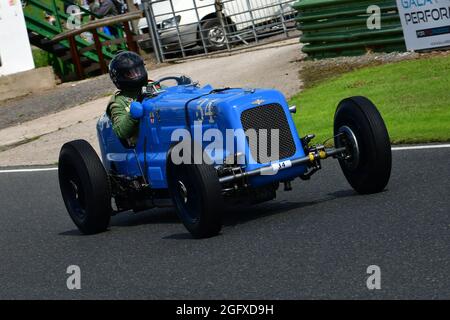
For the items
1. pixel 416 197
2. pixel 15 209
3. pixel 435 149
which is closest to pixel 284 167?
pixel 416 197

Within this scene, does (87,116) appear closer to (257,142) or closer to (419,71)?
(419,71)

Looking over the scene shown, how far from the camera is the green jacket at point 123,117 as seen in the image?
9.99m

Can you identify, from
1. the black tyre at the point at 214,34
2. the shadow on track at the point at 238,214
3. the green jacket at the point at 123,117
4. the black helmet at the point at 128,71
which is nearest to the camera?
the shadow on track at the point at 238,214

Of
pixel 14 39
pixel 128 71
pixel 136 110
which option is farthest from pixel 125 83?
pixel 14 39

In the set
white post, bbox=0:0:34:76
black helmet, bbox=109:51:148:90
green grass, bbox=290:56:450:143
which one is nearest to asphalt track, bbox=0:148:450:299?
black helmet, bbox=109:51:148:90

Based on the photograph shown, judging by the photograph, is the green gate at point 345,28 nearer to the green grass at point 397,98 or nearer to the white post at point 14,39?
the green grass at point 397,98

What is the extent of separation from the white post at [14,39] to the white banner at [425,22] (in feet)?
36.4

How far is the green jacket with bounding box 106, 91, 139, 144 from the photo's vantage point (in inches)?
393

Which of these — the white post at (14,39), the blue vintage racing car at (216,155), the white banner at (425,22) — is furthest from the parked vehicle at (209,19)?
the blue vintage racing car at (216,155)

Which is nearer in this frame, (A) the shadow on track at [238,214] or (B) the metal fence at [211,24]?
(A) the shadow on track at [238,214]

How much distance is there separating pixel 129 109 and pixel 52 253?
148 cm

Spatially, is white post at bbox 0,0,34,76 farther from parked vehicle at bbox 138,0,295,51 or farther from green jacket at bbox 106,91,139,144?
green jacket at bbox 106,91,139,144

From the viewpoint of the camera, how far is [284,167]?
8898mm

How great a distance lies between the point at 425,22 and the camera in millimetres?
17609
